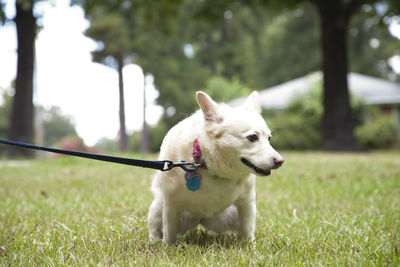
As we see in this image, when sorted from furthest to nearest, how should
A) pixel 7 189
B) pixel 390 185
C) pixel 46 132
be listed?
pixel 46 132 < pixel 7 189 < pixel 390 185

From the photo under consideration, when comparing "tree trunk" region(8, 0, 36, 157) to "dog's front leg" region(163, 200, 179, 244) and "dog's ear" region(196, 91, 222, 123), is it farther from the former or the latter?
"dog's ear" region(196, 91, 222, 123)

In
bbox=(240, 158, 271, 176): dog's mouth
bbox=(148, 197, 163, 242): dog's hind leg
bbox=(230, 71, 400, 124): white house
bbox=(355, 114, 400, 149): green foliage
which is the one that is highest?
bbox=(230, 71, 400, 124): white house

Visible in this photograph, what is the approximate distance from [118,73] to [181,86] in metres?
6.02

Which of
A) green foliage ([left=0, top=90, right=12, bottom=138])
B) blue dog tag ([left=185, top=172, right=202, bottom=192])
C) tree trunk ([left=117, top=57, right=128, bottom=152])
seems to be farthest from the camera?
green foliage ([left=0, top=90, right=12, bottom=138])

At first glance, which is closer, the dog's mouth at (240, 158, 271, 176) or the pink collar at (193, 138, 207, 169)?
the dog's mouth at (240, 158, 271, 176)

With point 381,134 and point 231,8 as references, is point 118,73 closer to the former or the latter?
point 231,8

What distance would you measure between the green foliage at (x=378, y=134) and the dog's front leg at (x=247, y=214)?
16224mm

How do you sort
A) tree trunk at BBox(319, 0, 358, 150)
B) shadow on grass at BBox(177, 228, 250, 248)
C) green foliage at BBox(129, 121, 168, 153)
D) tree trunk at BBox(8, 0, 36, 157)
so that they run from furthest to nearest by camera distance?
green foliage at BBox(129, 121, 168, 153)
tree trunk at BBox(319, 0, 358, 150)
tree trunk at BBox(8, 0, 36, 157)
shadow on grass at BBox(177, 228, 250, 248)

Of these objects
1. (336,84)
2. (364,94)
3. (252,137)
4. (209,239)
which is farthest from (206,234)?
(364,94)

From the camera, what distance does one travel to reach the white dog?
199 centimetres

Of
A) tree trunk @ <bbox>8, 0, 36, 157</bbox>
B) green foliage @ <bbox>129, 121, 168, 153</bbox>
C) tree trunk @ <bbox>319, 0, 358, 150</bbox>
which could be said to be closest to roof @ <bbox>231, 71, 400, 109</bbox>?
green foliage @ <bbox>129, 121, 168, 153</bbox>

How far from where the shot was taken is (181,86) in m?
27.2

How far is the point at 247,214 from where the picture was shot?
232cm

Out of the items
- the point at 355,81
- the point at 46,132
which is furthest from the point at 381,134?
the point at 46,132
